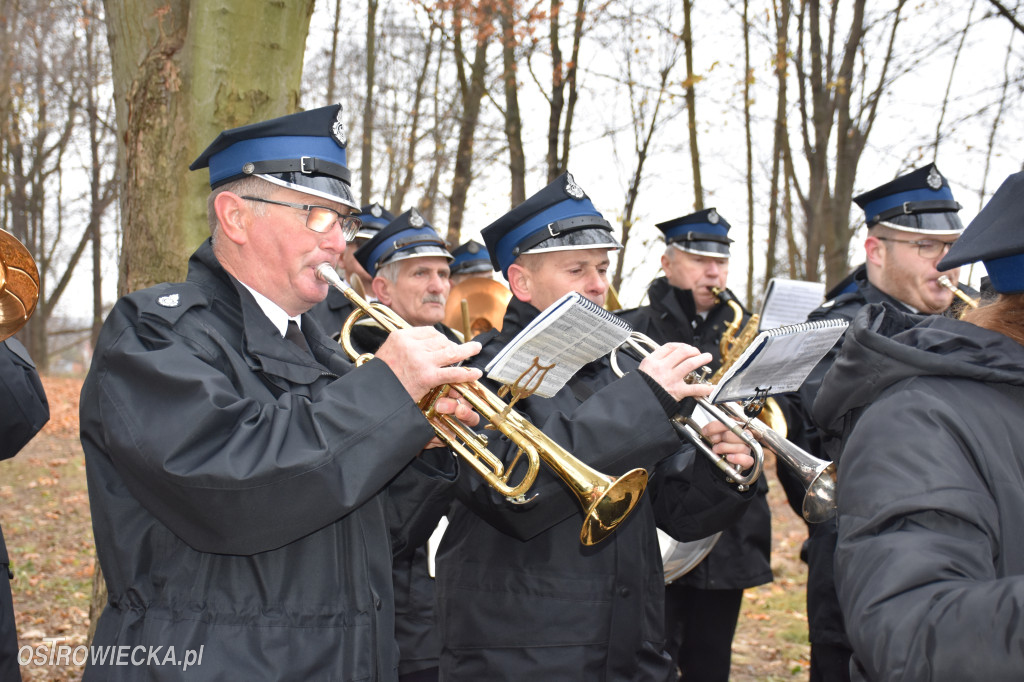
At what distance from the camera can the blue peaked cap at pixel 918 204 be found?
434 cm

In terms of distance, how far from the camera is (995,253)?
1789mm

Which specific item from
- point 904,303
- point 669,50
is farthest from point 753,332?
point 669,50

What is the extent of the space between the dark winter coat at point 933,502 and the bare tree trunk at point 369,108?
51.4 ft

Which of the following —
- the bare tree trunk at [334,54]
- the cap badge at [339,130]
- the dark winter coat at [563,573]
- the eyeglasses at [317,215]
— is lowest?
the dark winter coat at [563,573]

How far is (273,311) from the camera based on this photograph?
259 cm

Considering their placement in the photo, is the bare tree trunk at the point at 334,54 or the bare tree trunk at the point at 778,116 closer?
the bare tree trunk at the point at 778,116

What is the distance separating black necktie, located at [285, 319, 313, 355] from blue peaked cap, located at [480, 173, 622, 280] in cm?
107

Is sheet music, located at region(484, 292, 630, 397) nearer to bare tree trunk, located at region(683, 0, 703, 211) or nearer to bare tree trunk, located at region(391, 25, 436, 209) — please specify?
bare tree trunk, located at region(683, 0, 703, 211)

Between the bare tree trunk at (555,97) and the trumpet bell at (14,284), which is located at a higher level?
the bare tree trunk at (555,97)

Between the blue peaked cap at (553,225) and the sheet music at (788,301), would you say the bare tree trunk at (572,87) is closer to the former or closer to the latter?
the sheet music at (788,301)

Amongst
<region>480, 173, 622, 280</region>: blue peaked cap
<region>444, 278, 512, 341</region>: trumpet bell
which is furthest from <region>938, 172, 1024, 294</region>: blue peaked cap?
<region>444, 278, 512, 341</region>: trumpet bell

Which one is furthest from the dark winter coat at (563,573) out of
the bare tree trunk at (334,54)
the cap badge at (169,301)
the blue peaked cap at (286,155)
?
the bare tree trunk at (334,54)

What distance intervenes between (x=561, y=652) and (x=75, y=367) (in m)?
38.1

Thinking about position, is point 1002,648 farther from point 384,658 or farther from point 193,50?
point 193,50
